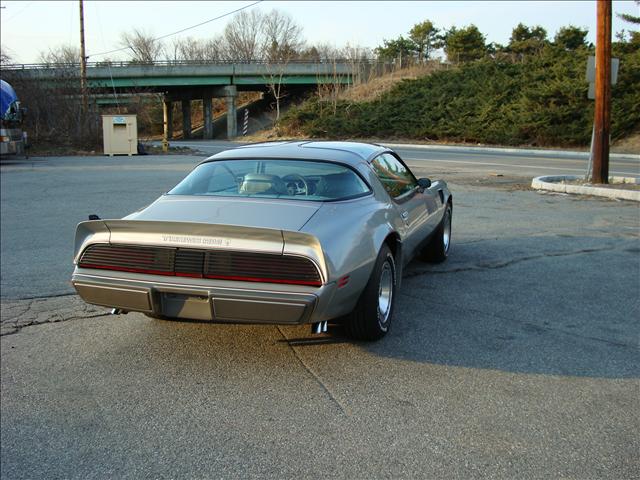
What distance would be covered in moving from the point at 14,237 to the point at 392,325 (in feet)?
20.5

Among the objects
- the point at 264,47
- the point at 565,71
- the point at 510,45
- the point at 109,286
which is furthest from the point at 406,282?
the point at 264,47

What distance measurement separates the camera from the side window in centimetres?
565

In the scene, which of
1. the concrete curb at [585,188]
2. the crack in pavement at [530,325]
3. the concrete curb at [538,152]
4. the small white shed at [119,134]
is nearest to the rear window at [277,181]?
the crack in pavement at [530,325]

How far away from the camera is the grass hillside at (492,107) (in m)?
31.4

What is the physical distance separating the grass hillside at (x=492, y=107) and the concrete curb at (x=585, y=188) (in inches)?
657

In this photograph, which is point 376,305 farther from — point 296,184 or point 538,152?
point 538,152

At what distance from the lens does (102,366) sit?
171 inches

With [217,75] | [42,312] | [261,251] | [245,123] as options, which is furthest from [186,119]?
[261,251]

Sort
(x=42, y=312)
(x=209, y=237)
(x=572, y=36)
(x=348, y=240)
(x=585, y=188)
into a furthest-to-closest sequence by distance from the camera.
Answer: (x=572, y=36), (x=585, y=188), (x=42, y=312), (x=348, y=240), (x=209, y=237)

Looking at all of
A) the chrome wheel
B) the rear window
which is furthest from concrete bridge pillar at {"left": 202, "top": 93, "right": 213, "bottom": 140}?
the chrome wheel

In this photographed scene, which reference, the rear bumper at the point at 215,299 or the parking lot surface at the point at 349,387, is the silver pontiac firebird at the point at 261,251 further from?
the parking lot surface at the point at 349,387

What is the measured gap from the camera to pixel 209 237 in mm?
4047

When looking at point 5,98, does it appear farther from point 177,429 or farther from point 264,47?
point 264,47

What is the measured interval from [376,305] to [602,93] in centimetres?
1255
